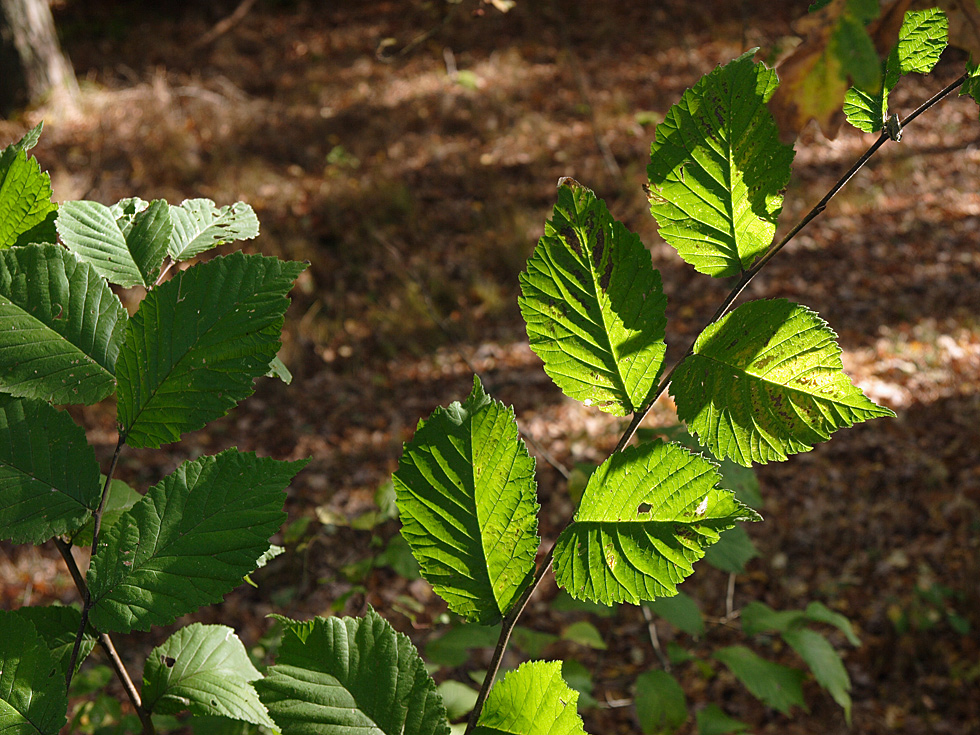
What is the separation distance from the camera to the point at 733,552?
1.54 metres

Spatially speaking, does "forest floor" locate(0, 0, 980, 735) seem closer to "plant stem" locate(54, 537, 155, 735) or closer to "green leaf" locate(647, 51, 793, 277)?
"plant stem" locate(54, 537, 155, 735)

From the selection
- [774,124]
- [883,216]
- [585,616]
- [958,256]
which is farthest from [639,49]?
[774,124]

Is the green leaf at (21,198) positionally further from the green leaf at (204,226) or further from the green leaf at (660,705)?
the green leaf at (660,705)

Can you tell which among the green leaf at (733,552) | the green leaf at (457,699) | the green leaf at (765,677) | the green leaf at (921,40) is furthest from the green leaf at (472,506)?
the green leaf at (765,677)

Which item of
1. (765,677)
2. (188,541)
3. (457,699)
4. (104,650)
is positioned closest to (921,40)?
(188,541)

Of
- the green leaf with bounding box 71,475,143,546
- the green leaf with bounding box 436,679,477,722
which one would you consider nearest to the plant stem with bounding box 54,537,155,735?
the green leaf with bounding box 71,475,143,546

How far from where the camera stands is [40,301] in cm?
52

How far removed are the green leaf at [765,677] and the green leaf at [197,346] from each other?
4.68 ft

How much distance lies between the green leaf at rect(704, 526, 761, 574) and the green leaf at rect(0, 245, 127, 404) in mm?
1220

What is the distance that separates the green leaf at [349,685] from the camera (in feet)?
1.44

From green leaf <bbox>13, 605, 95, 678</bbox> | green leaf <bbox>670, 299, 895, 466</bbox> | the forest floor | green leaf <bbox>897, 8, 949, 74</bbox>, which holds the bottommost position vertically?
the forest floor

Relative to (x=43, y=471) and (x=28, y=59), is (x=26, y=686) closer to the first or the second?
(x=43, y=471)

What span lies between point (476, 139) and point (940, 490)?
191 inches

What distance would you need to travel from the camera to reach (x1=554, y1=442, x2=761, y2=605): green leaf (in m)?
0.42
